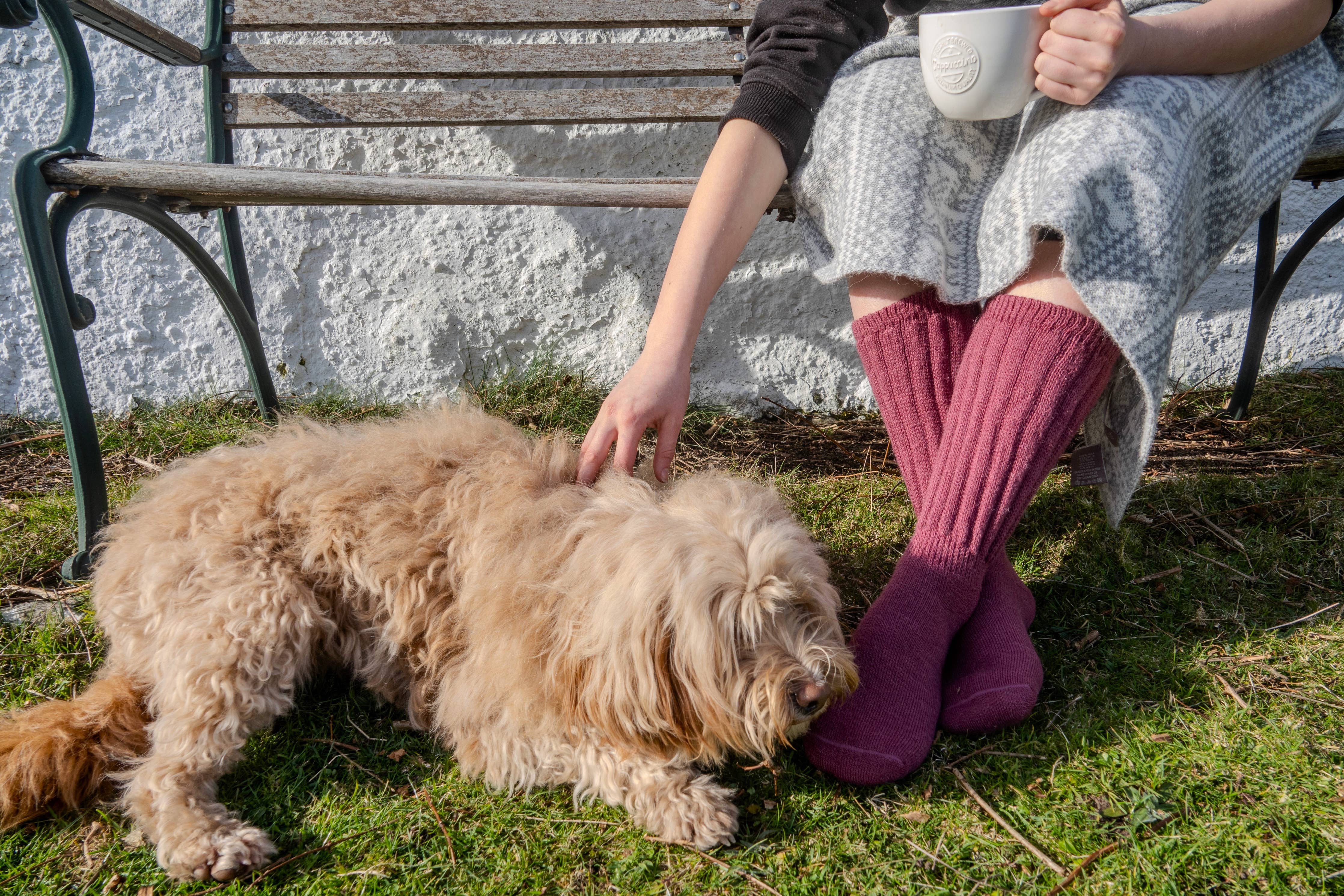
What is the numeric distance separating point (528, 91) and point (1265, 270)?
2627mm

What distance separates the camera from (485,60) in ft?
9.48

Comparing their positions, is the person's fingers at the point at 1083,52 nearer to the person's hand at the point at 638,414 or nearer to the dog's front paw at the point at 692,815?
the person's hand at the point at 638,414

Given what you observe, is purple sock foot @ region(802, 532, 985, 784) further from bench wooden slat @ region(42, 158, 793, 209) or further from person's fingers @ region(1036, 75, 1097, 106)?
bench wooden slat @ region(42, 158, 793, 209)

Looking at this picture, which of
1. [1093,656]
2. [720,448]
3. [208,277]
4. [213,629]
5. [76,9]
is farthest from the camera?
[720,448]

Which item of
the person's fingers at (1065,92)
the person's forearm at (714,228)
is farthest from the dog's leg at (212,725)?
the person's fingers at (1065,92)

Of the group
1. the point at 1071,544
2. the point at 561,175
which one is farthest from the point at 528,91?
the point at 1071,544

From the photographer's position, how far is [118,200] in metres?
2.33

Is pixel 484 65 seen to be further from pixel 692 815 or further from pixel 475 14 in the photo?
pixel 692 815

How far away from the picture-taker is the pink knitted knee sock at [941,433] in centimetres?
182

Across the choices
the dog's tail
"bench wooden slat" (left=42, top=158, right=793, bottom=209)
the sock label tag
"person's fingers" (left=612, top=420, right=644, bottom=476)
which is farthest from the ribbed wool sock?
the dog's tail

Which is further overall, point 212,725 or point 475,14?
point 475,14

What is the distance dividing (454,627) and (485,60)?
201 centimetres

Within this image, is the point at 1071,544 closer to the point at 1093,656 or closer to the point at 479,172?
the point at 1093,656

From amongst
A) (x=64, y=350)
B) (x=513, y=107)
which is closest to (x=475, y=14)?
(x=513, y=107)
